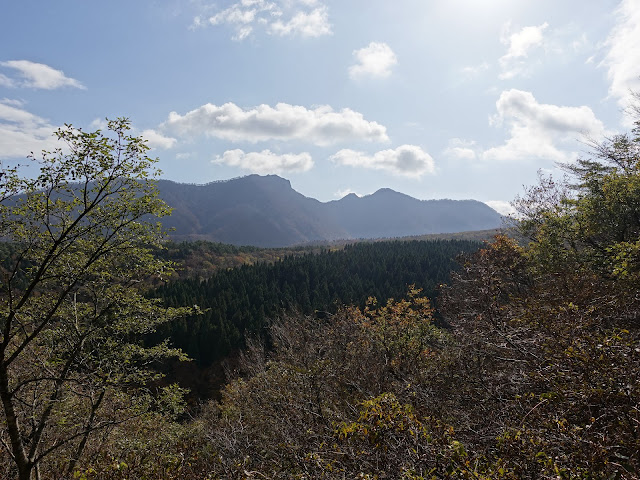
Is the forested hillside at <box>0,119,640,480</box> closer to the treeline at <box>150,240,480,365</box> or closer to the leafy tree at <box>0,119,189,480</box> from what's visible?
the leafy tree at <box>0,119,189,480</box>

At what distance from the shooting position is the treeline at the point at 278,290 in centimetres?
5141

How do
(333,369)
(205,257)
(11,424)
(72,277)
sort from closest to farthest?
(11,424) → (72,277) → (333,369) → (205,257)

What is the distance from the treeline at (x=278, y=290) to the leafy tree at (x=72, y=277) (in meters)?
27.2

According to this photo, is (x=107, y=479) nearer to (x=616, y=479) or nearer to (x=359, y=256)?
(x=616, y=479)

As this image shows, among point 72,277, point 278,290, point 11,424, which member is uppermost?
point 72,277

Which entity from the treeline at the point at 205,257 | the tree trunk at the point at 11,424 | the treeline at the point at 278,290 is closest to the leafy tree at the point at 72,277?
the tree trunk at the point at 11,424

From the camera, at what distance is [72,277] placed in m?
9.69

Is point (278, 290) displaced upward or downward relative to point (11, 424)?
downward

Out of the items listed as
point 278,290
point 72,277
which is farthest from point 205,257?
point 72,277

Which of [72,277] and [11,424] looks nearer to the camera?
[11,424]

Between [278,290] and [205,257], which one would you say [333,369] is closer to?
[278,290]

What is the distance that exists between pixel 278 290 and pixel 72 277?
60115 mm

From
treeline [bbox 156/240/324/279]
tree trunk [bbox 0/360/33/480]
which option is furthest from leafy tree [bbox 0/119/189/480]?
treeline [bbox 156/240/324/279]

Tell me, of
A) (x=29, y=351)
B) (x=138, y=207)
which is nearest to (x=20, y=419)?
(x=29, y=351)
